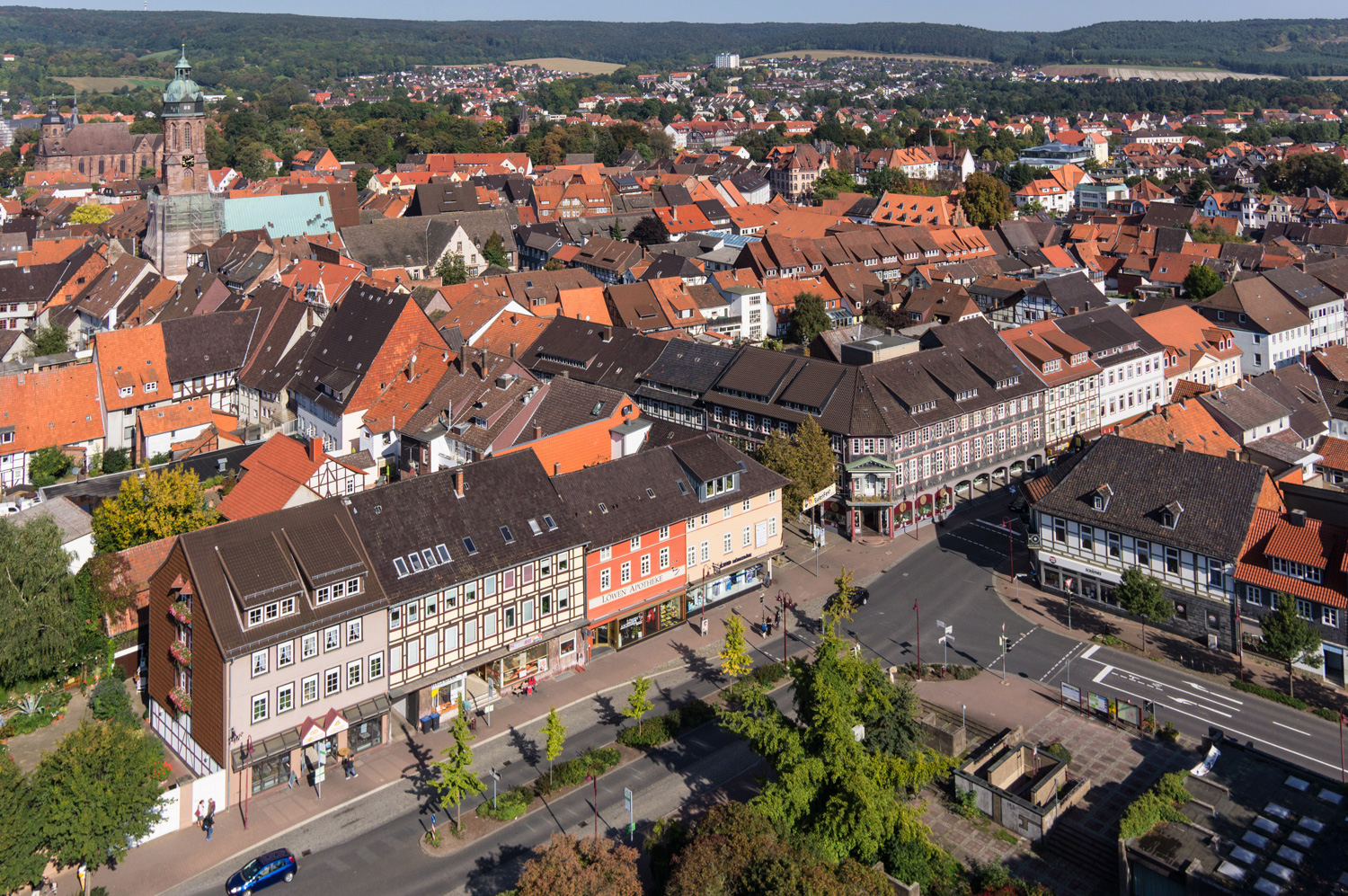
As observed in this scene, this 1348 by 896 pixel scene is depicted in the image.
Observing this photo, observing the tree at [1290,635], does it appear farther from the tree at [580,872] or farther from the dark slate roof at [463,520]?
the tree at [580,872]

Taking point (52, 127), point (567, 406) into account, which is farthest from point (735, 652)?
point (52, 127)

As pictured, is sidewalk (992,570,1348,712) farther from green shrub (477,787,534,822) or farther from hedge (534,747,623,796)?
green shrub (477,787,534,822)

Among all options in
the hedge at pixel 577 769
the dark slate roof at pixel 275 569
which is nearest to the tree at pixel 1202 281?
the hedge at pixel 577 769

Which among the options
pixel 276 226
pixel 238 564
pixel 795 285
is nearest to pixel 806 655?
pixel 238 564

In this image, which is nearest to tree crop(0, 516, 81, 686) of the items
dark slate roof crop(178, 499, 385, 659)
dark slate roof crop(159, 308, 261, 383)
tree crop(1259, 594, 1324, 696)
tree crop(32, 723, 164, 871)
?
dark slate roof crop(178, 499, 385, 659)

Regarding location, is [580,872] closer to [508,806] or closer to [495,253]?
[508,806]

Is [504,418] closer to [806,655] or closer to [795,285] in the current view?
[806,655]
